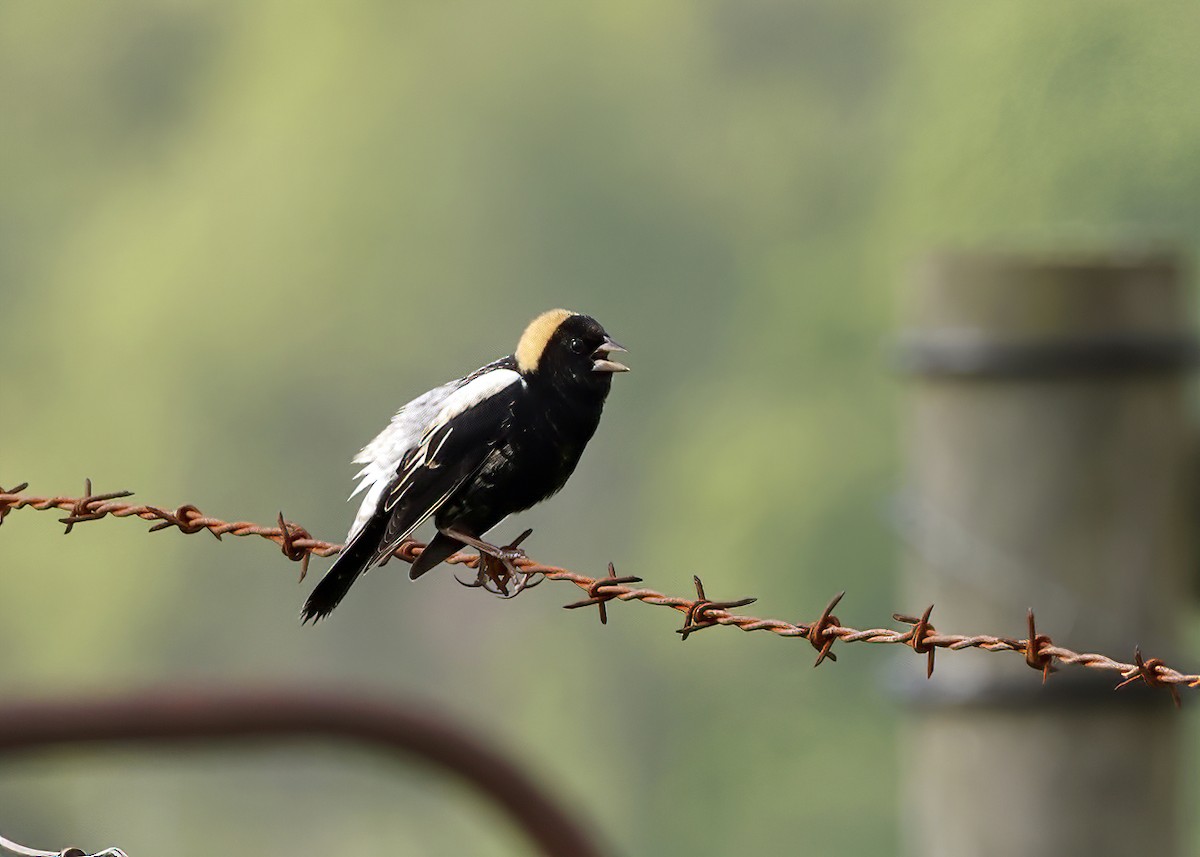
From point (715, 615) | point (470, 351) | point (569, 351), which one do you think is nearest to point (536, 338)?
point (569, 351)

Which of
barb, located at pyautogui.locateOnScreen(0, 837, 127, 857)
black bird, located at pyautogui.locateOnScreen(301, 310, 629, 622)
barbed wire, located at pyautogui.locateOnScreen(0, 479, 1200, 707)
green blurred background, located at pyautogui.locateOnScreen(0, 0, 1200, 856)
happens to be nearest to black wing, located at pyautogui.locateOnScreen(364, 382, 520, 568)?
black bird, located at pyautogui.locateOnScreen(301, 310, 629, 622)

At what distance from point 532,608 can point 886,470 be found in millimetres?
13826

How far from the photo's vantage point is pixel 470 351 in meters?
48.1

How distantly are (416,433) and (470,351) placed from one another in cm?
4472

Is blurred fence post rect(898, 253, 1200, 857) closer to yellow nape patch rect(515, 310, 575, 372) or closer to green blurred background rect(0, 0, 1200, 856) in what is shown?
yellow nape patch rect(515, 310, 575, 372)

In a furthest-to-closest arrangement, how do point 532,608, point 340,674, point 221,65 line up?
point 221,65 → point 532,608 → point 340,674

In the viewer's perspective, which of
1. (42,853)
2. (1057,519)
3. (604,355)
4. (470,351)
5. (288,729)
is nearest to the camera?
(42,853)

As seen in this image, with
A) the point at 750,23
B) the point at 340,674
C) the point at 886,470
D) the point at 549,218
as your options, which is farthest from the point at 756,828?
the point at 750,23

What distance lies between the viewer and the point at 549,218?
187 ft

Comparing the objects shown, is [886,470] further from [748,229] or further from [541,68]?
[541,68]

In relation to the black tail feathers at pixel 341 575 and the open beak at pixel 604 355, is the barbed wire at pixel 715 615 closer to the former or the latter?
the black tail feathers at pixel 341 575

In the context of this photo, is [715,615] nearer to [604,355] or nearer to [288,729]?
[604,355]

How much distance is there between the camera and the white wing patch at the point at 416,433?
336 centimetres

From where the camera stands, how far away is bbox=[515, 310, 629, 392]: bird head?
327cm
